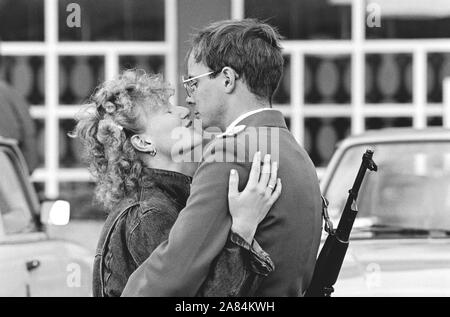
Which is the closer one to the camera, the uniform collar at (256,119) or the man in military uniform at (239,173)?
the man in military uniform at (239,173)

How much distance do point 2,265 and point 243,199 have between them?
116 inches

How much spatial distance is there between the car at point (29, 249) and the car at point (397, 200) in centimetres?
130

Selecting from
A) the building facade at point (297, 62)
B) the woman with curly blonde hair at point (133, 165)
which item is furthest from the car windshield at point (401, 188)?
the building facade at point (297, 62)

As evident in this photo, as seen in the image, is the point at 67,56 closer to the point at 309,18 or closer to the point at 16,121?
the point at 309,18

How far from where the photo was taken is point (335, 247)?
3.15 meters

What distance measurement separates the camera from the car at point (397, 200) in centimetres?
528

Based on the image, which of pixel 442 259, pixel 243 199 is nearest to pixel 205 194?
pixel 243 199

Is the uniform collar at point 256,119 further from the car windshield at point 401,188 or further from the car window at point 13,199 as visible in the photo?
the car window at point 13,199

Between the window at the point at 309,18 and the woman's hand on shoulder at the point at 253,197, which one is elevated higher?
the window at the point at 309,18

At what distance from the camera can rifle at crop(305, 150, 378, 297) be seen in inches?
123

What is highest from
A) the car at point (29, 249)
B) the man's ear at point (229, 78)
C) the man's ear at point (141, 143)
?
the man's ear at point (229, 78)

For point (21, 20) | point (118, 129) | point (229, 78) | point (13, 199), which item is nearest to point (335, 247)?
point (229, 78)

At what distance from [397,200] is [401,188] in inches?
3.1

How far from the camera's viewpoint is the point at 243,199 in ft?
9.13
